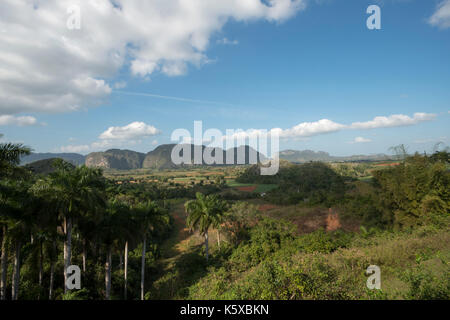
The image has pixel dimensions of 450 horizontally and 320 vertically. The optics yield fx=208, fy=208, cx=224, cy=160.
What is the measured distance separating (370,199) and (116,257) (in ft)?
102

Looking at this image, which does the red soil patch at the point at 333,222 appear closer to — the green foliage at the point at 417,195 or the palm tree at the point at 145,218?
the green foliage at the point at 417,195

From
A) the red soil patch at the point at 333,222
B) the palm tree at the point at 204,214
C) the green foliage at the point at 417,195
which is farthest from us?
the red soil patch at the point at 333,222

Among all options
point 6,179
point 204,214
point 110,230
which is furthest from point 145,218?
point 6,179

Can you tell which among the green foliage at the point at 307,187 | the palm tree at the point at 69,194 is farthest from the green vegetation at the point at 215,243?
the green foliage at the point at 307,187

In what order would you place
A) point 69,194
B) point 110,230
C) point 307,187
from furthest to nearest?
point 307,187 < point 110,230 < point 69,194

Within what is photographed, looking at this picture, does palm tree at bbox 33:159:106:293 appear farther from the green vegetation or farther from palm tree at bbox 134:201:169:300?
palm tree at bbox 134:201:169:300

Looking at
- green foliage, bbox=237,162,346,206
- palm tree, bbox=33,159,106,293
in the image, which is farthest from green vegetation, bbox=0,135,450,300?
green foliage, bbox=237,162,346,206

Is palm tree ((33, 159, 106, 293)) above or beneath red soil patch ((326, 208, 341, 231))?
above

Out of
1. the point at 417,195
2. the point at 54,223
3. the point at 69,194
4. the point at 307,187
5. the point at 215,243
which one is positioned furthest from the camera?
the point at 307,187

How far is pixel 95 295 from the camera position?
1559cm

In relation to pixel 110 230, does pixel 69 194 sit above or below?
above

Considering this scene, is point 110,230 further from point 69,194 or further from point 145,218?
point 69,194

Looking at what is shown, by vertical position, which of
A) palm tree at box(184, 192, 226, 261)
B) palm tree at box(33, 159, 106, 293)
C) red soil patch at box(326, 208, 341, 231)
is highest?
palm tree at box(33, 159, 106, 293)
